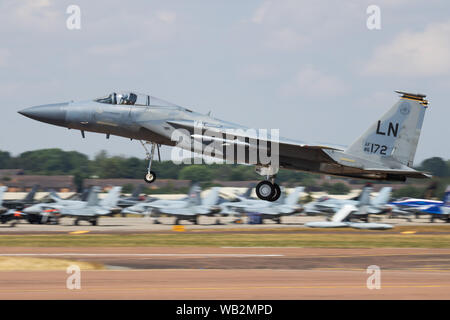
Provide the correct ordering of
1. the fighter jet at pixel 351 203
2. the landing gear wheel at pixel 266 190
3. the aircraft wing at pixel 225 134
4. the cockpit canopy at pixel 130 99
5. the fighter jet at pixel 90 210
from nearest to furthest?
1. the aircraft wing at pixel 225 134
2. the cockpit canopy at pixel 130 99
3. the landing gear wheel at pixel 266 190
4. the fighter jet at pixel 90 210
5. the fighter jet at pixel 351 203

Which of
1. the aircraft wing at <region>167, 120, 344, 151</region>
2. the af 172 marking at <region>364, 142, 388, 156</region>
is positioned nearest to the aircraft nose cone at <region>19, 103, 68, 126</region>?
the aircraft wing at <region>167, 120, 344, 151</region>

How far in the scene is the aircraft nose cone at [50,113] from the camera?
26875mm

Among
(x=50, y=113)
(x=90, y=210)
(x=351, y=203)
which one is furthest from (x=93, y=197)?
(x=50, y=113)

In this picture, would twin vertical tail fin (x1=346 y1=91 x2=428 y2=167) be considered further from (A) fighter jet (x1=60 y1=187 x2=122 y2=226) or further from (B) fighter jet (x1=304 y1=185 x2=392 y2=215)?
(B) fighter jet (x1=304 y1=185 x2=392 y2=215)

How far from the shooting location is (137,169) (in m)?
91.8

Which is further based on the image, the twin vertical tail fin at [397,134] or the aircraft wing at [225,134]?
the twin vertical tail fin at [397,134]

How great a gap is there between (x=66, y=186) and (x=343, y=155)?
90.7 m

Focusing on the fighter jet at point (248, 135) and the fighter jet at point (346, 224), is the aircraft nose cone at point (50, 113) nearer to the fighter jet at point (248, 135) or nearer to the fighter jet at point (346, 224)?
the fighter jet at point (248, 135)

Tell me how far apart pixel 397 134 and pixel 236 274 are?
8650 mm

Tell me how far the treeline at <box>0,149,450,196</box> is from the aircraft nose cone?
42.8 metres

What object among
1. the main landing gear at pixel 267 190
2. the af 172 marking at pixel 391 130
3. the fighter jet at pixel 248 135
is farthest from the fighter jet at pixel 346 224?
the main landing gear at pixel 267 190

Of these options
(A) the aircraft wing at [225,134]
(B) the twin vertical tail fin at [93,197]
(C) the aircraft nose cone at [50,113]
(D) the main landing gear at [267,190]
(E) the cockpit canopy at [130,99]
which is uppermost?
(E) the cockpit canopy at [130,99]

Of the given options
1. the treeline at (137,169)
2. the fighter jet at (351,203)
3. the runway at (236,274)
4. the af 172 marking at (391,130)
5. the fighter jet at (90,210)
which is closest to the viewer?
the runway at (236,274)

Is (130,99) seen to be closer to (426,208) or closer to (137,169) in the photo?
(426,208)
